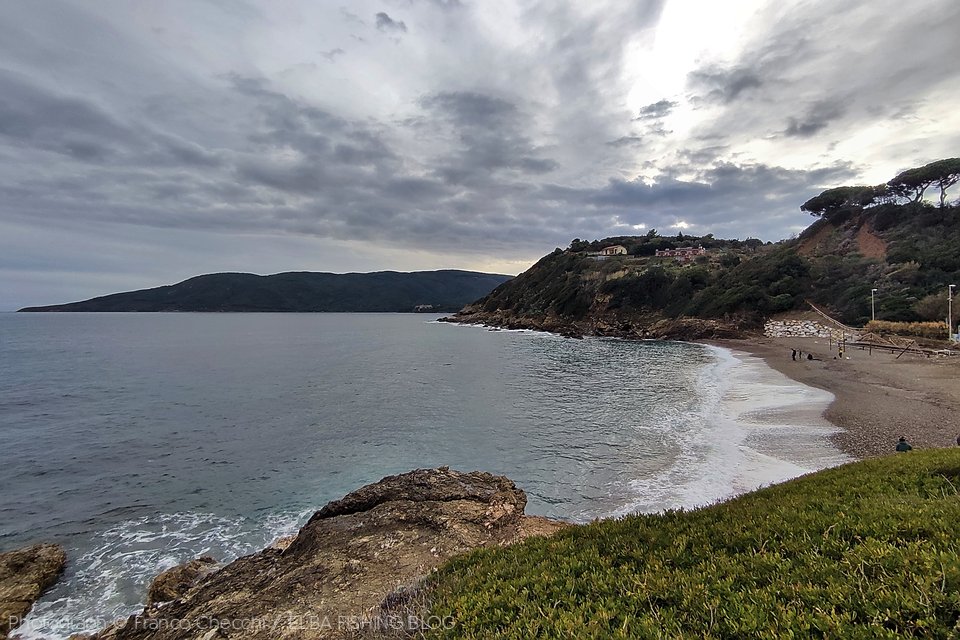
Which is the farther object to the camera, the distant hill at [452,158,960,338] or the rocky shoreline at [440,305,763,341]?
the rocky shoreline at [440,305,763,341]

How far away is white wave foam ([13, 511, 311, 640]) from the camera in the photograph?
27.2ft

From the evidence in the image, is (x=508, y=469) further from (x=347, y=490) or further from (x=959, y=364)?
(x=959, y=364)

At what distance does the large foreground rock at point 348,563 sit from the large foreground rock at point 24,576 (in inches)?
123

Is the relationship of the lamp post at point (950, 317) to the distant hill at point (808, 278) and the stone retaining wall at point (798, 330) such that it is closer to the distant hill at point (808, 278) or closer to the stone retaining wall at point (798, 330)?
the distant hill at point (808, 278)

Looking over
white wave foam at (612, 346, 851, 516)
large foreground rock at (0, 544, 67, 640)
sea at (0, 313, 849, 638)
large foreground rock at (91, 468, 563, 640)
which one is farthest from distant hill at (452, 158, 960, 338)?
large foreground rock at (0, 544, 67, 640)

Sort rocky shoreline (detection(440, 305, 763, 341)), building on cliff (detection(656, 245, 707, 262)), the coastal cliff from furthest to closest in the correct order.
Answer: building on cliff (detection(656, 245, 707, 262)) < rocky shoreline (detection(440, 305, 763, 341)) < the coastal cliff

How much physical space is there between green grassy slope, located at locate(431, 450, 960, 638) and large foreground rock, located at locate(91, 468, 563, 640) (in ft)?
4.33

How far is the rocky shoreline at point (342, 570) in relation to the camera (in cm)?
519

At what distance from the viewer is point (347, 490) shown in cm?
1398

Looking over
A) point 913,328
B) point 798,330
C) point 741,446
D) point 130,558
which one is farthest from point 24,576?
point 798,330

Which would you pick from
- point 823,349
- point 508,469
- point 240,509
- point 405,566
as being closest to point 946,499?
point 405,566

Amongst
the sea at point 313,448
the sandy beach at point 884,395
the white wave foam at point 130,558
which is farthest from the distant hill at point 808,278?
the white wave foam at point 130,558

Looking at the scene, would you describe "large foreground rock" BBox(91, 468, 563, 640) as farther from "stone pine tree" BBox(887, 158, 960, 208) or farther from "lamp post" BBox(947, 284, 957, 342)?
"stone pine tree" BBox(887, 158, 960, 208)

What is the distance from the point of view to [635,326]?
7681 cm
